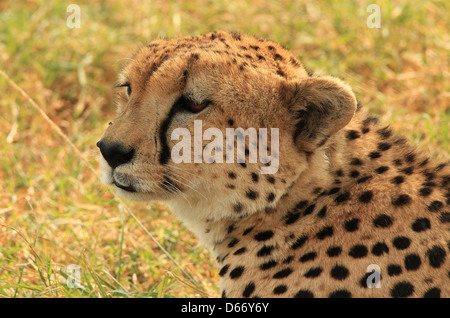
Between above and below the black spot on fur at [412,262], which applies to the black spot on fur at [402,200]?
above

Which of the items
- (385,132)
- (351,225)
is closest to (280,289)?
(351,225)

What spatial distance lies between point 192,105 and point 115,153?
32 centimetres

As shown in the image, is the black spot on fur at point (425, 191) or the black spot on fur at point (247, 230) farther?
the black spot on fur at point (247, 230)

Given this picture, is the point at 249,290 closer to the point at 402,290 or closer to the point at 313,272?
the point at 313,272

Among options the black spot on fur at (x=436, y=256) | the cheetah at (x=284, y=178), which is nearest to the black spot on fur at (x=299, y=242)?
the cheetah at (x=284, y=178)

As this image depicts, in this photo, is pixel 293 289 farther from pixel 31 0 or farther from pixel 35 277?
pixel 31 0

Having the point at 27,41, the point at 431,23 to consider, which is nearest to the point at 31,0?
the point at 27,41

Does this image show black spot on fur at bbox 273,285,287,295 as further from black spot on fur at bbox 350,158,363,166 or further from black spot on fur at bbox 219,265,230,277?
black spot on fur at bbox 350,158,363,166

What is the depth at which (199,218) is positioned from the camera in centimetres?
266

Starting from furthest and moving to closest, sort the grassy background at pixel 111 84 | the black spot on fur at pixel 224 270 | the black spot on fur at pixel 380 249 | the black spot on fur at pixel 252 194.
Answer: the grassy background at pixel 111 84
the black spot on fur at pixel 224 270
the black spot on fur at pixel 252 194
the black spot on fur at pixel 380 249

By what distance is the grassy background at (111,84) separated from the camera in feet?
11.8

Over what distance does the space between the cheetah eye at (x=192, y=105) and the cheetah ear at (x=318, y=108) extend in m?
0.30

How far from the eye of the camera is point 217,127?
8.01 feet

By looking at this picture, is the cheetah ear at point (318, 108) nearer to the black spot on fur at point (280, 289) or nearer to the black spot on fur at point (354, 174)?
the black spot on fur at point (354, 174)
